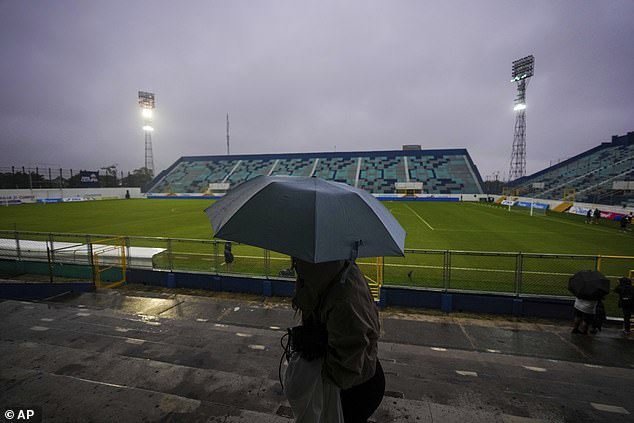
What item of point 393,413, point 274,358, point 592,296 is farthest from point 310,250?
point 592,296

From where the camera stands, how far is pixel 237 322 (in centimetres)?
623

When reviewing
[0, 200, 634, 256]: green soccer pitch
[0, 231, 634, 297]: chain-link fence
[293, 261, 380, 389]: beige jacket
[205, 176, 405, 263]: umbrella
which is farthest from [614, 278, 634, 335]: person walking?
[0, 200, 634, 256]: green soccer pitch

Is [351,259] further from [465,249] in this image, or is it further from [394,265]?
[465,249]

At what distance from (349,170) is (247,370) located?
59.1 meters

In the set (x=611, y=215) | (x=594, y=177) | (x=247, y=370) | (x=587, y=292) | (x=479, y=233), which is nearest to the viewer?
(x=247, y=370)

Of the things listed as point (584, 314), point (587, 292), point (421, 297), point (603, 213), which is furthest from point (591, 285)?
point (603, 213)

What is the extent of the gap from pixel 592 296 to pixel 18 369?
333 inches

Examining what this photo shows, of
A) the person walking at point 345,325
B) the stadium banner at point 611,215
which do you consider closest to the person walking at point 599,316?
the person walking at point 345,325

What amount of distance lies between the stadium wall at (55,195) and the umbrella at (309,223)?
2003 inches

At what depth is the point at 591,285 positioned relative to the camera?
5.39m

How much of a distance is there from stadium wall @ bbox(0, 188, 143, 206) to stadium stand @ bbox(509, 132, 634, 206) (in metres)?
64.9

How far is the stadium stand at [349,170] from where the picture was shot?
53.7 m

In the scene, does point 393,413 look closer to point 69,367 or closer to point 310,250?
point 310,250

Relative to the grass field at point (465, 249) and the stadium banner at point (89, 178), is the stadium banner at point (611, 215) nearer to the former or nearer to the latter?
the grass field at point (465, 249)
